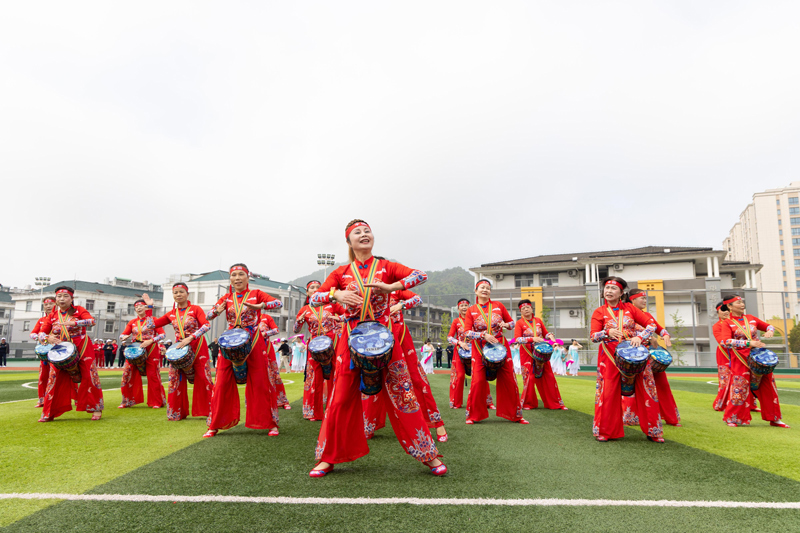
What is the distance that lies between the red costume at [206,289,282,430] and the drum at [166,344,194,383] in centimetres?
128

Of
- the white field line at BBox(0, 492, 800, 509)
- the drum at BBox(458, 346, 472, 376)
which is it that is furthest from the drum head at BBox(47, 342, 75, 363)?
the drum at BBox(458, 346, 472, 376)

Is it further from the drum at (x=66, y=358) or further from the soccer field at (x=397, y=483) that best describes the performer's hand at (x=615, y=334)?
the drum at (x=66, y=358)

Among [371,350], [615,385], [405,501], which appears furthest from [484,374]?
[405,501]

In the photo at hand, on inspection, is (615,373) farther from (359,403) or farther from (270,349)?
(270,349)

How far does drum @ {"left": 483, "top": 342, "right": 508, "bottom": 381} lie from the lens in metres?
6.93

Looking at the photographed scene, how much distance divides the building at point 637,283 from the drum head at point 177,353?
83.9 ft

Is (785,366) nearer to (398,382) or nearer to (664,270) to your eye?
(664,270)

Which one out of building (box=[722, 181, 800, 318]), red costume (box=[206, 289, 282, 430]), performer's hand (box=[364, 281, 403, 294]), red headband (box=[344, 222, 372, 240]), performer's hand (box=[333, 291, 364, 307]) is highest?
building (box=[722, 181, 800, 318])

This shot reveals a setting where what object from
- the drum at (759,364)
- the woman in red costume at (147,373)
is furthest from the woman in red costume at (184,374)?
the drum at (759,364)

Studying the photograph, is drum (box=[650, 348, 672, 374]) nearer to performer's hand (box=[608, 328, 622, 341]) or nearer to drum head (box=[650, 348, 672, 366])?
drum head (box=[650, 348, 672, 366])

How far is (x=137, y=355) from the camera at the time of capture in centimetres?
948

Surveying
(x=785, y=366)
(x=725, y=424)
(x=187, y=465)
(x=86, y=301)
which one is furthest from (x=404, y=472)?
(x=86, y=301)

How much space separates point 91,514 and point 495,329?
5732 millimetres

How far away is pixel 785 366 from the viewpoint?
23.6 metres
